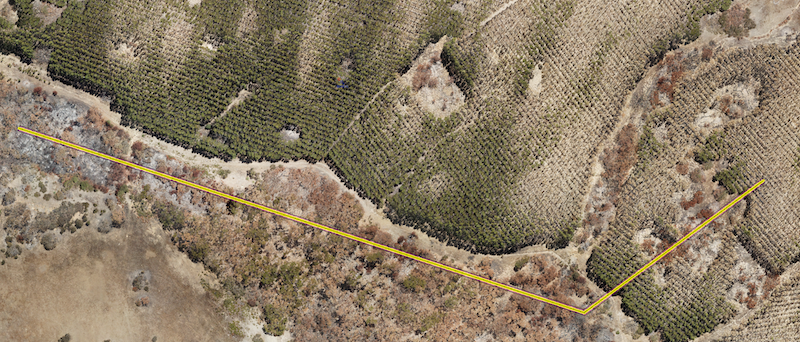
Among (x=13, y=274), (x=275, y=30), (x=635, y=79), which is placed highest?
(x=635, y=79)

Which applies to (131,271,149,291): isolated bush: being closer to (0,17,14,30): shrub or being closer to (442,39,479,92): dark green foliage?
(0,17,14,30): shrub

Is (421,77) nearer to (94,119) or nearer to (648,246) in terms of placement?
(648,246)

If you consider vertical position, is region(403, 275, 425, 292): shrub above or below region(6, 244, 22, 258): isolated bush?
above

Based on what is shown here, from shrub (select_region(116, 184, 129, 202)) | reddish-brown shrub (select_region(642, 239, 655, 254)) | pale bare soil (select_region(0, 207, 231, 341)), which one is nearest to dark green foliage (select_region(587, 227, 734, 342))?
reddish-brown shrub (select_region(642, 239, 655, 254))

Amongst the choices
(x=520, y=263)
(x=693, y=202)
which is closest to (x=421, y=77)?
(x=520, y=263)

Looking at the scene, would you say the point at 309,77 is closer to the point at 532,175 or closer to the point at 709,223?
the point at 532,175

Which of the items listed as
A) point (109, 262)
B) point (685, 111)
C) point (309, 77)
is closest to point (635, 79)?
point (685, 111)
